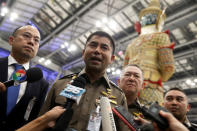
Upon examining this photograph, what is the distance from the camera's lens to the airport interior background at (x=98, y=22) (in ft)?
23.7

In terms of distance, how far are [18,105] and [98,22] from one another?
6461mm

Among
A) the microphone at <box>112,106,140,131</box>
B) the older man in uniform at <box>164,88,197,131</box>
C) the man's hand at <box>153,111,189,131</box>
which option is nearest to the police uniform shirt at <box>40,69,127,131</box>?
the microphone at <box>112,106,140,131</box>

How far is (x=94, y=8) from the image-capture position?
24.1 feet

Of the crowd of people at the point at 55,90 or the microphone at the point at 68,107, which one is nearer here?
the microphone at the point at 68,107

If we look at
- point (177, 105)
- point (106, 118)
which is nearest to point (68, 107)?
point (106, 118)

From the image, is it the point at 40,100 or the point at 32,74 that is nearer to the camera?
the point at 32,74

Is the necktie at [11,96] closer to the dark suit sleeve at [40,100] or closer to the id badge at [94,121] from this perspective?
the dark suit sleeve at [40,100]

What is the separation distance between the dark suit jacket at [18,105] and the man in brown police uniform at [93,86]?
316mm

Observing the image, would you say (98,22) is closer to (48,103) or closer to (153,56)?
(153,56)

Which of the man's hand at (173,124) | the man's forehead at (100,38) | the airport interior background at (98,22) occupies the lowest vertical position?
the man's hand at (173,124)

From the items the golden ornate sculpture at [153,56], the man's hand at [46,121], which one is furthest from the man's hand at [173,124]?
the golden ornate sculpture at [153,56]

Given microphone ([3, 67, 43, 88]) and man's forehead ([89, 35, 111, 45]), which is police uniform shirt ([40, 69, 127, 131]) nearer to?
microphone ([3, 67, 43, 88])

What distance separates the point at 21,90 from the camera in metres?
1.53

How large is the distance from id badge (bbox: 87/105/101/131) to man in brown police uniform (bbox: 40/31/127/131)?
0.06 m
